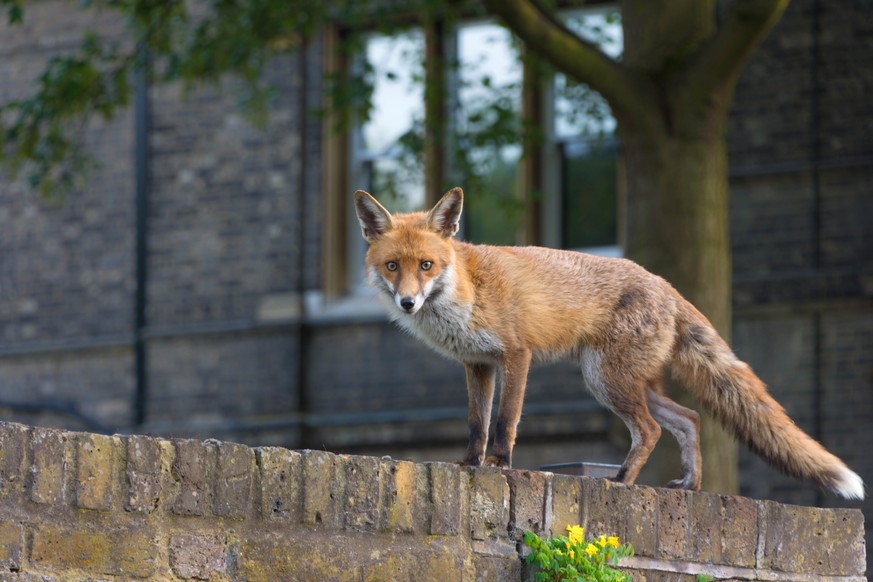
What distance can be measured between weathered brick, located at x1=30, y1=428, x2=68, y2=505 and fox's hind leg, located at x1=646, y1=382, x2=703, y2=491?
327 cm

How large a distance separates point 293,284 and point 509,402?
11062 millimetres

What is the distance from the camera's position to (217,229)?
1825 centimetres

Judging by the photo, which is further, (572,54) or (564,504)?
(572,54)

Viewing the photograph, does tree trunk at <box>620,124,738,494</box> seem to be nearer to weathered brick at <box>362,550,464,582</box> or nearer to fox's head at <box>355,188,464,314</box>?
fox's head at <box>355,188,464,314</box>

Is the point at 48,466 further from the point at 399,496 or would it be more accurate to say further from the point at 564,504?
the point at 564,504

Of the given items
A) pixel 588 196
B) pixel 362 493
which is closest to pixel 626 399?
pixel 362 493

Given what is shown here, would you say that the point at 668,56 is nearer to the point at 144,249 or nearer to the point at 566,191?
the point at 566,191

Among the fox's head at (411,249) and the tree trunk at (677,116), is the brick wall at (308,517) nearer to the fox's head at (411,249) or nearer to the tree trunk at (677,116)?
the fox's head at (411,249)

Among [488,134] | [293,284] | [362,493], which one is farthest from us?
[293,284]

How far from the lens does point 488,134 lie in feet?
46.4

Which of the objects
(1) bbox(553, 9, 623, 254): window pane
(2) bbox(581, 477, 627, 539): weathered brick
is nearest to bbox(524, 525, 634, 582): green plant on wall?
(2) bbox(581, 477, 627, 539): weathered brick

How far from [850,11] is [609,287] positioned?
9448mm

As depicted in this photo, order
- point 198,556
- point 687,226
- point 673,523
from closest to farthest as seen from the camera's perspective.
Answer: point 198,556 → point 673,523 → point 687,226

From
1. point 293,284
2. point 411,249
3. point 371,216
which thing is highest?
point 293,284
